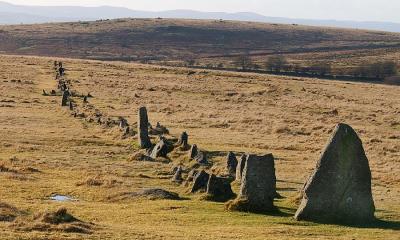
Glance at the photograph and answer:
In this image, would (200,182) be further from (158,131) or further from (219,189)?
(158,131)

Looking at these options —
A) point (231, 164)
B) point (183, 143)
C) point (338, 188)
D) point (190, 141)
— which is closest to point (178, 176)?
point (231, 164)

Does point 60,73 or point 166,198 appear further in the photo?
point 60,73

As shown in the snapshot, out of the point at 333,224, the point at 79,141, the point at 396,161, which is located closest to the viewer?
the point at 333,224

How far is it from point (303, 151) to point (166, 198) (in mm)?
19582

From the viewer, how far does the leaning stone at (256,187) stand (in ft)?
89.6

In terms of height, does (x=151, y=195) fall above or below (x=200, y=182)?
below

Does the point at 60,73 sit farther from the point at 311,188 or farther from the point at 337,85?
the point at 311,188

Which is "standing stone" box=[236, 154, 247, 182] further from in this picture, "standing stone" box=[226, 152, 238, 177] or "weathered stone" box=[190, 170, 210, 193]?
"weathered stone" box=[190, 170, 210, 193]

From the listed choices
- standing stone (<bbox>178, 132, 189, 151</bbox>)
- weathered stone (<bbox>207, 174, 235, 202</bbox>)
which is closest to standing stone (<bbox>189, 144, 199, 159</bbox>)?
standing stone (<bbox>178, 132, 189, 151</bbox>)

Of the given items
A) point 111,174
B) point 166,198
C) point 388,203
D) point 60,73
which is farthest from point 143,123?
point 60,73

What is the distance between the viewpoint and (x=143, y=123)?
44.8 m

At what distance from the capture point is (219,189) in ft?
97.7

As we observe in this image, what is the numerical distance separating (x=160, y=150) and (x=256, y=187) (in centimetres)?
1542

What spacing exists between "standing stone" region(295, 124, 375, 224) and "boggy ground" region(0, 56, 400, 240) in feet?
2.97
